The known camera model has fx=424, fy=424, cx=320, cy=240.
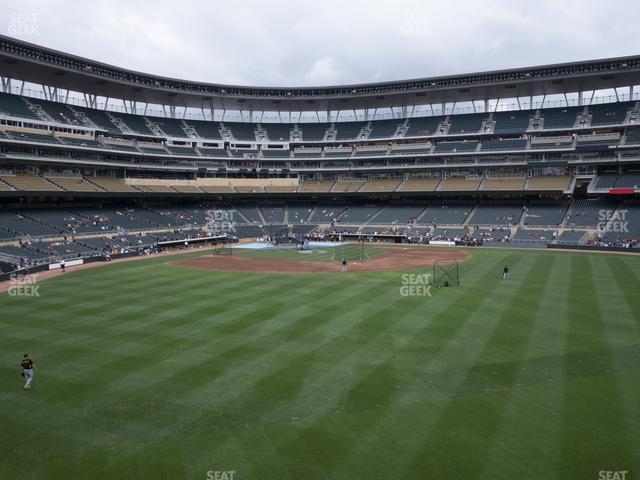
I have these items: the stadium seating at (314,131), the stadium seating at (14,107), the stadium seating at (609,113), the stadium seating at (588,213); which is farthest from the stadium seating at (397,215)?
the stadium seating at (14,107)

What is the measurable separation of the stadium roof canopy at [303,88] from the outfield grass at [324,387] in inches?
1793

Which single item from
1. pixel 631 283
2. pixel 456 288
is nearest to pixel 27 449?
pixel 456 288

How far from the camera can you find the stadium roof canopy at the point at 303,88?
5959 centimetres

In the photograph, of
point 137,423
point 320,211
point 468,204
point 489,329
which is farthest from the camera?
point 320,211

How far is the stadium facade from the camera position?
196 ft

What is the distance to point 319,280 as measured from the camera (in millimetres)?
36062

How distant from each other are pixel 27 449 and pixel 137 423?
112 inches

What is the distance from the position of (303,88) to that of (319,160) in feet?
49.1

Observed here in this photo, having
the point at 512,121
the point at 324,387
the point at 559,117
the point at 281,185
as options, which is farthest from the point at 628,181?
the point at 324,387

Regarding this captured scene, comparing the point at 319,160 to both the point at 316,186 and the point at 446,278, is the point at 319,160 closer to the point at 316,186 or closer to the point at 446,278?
the point at 316,186

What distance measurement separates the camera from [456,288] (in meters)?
Result: 32.0

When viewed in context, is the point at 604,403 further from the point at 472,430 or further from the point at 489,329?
the point at 489,329

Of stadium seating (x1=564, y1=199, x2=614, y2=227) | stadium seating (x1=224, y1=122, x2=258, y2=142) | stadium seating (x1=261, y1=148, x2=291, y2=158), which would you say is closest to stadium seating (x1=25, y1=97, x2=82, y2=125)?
stadium seating (x1=224, y1=122, x2=258, y2=142)

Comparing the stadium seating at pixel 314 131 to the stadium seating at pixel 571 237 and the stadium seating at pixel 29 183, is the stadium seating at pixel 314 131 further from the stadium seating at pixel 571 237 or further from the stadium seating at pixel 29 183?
the stadium seating at pixel 571 237
